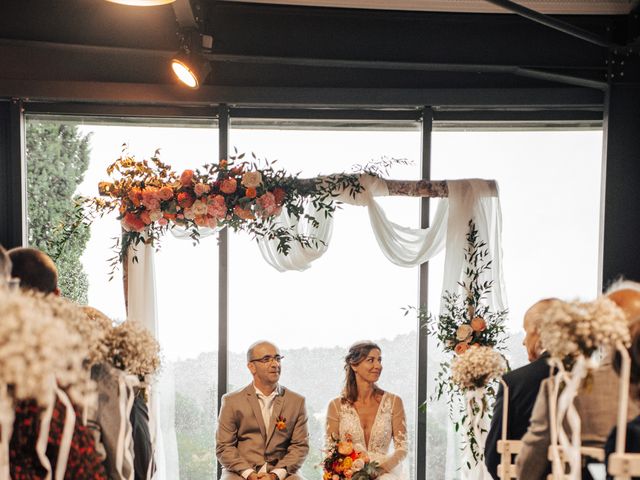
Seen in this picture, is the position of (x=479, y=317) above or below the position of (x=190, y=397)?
above

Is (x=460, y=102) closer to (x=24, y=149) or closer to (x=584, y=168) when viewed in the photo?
(x=584, y=168)

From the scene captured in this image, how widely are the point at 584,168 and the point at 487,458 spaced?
11.6 ft

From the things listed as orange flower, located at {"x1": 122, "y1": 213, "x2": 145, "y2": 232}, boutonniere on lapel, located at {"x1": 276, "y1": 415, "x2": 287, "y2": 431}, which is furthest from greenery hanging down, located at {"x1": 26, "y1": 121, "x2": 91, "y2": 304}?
boutonniere on lapel, located at {"x1": 276, "y1": 415, "x2": 287, "y2": 431}

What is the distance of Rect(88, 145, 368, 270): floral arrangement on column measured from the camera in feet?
17.6

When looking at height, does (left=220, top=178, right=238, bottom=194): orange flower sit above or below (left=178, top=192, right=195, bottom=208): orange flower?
above

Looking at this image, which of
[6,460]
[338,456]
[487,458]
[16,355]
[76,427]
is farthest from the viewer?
[338,456]

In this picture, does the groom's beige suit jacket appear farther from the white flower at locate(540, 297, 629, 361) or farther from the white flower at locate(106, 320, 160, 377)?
the white flower at locate(540, 297, 629, 361)

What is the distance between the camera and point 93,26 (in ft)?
19.9

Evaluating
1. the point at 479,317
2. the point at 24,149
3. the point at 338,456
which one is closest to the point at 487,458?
the point at 338,456

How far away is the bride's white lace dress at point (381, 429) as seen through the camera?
5.11 metres

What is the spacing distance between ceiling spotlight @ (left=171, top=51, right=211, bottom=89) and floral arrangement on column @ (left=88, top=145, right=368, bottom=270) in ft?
2.12

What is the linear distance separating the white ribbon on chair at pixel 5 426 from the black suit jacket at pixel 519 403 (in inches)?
92.9

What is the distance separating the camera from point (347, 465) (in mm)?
4660

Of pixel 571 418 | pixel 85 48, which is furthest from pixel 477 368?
pixel 85 48
